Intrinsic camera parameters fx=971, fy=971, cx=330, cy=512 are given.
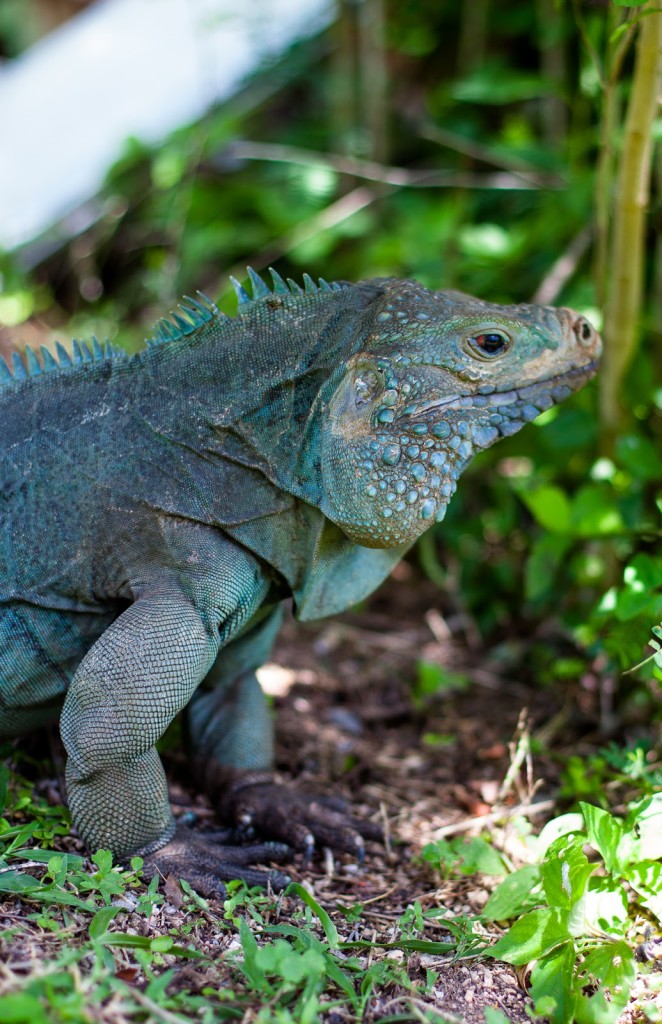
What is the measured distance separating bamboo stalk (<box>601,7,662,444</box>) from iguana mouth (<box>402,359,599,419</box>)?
1059 mm

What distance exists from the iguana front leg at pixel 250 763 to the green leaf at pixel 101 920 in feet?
3.24

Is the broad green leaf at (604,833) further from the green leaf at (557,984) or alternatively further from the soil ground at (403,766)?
the soil ground at (403,766)

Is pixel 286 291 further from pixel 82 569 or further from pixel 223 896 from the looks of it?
pixel 223 896

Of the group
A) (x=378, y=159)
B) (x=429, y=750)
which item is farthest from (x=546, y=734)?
(x=378, y=159)

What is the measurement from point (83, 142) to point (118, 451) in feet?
22.3

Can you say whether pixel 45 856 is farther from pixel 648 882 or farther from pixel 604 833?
pixel 648 882

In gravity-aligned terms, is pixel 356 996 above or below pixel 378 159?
below

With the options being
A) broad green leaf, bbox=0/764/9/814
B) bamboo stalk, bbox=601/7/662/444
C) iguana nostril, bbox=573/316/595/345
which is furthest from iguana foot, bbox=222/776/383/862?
bamboo stalk, bbox=601/7/662/444

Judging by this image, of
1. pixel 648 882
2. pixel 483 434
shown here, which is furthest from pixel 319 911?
pixel 483 434

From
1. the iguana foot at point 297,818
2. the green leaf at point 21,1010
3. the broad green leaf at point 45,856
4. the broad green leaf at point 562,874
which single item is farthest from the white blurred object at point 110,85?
the green leaf at point 21,1010

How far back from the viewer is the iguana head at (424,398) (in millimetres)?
3209

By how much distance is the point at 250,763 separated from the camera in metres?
4.05

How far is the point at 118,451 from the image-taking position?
11.2 ft

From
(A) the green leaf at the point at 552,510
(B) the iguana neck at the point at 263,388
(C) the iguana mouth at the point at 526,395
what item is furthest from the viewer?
(A) the green leaf at the point at 552,510
